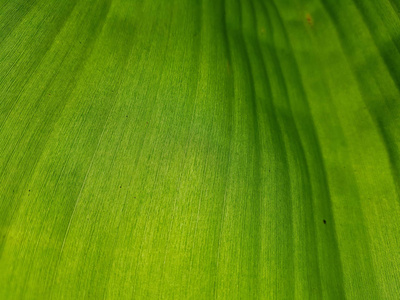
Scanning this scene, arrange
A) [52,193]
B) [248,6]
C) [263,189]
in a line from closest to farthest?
1. [52,193]
2. [263,189]
3. [248,6]

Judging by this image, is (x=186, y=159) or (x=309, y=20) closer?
(x=186, y=159)

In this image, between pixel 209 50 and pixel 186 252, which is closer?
pixel 186 252

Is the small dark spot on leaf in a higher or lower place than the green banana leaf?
higher

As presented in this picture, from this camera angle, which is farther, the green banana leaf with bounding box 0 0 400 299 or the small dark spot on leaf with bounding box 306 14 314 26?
the small dark spot on leaf with bounding box 306 14 314 26

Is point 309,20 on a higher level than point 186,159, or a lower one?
higher

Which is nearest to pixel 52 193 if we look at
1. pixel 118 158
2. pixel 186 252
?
pixel 118 158

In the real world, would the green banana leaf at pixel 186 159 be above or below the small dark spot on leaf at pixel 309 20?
below

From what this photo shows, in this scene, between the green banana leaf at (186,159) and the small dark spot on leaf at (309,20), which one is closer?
the green banana leaf at (186,159)

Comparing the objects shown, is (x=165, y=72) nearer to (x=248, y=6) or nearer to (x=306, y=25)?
(x=248, y=6)
